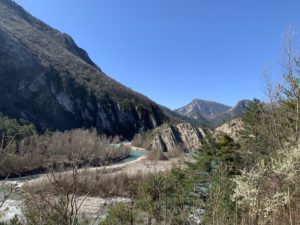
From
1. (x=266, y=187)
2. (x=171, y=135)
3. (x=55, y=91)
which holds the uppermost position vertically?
(x=55, y=91)

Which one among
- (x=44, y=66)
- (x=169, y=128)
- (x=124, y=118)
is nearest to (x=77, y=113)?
(x=44, y=66)

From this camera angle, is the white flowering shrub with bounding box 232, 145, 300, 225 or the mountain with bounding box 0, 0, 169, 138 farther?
the mountain with bounding box 0, 0, 169, 138

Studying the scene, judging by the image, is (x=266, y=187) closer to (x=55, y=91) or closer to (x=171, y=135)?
(x=171, y=135)

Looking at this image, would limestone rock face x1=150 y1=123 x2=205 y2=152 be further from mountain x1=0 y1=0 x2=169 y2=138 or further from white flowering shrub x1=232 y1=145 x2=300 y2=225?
white flowering shrub x1=232 y1=145 x2=300 y2=225

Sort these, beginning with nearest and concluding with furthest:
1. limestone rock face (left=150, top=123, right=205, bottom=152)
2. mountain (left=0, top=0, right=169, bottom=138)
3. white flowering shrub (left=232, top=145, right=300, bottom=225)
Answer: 1. white flowering shrub (left=232, top=145, right=300, bottom=225)
2. limestone rock face (left=150, top=123, right=205, bottom=152)
3. mountain (left=0, top=0, right=169, bottom=138)

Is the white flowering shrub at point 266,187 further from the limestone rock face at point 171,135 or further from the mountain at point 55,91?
the mountain at point 55,91

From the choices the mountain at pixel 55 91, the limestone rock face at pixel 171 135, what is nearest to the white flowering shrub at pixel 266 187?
the limestone rock face at pixel 171 135

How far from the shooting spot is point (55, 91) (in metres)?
112

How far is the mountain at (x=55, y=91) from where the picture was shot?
9900 cm

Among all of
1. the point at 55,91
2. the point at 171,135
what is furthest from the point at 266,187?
the point at 55,91

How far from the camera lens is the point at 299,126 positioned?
707 centimetres

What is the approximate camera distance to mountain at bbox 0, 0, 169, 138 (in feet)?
325

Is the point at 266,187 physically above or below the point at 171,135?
below

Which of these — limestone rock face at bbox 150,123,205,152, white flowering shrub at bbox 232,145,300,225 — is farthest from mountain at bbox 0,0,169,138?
white flowering shrub at bbox 232,145,300,225
